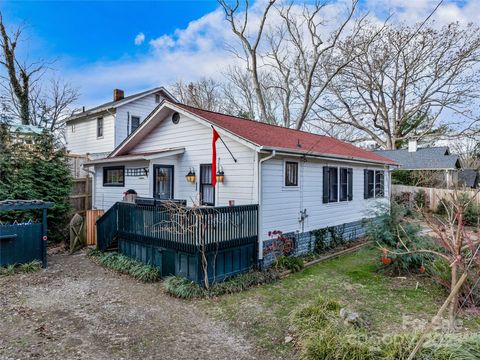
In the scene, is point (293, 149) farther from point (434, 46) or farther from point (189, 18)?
point (434, 46)

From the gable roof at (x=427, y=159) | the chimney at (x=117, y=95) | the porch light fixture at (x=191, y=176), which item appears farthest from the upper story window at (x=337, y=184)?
the chimney at (x=117, y=95)

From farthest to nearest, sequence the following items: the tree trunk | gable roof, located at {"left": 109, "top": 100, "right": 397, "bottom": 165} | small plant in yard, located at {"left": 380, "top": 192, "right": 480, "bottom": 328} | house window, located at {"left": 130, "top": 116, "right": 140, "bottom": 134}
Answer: house window, located at {"left": 130, "top": 116, "right": 140, "bottom": 134} < gable roof, located at {"left": 109, "top": 100, "right": 397, "bottom": 165} < the tree trunk < small plant in yard, located at {"left": 380, "top": 192, "right": 480, "bottom": 328}

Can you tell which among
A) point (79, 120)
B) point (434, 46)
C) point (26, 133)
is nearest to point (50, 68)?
point (79, 120)

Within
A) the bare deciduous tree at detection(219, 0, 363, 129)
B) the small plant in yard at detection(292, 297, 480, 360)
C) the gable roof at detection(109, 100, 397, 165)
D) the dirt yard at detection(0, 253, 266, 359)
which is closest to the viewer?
the small plant in yard at detection(292, 297, 480, 360)

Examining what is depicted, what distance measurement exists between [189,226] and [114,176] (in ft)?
21.2

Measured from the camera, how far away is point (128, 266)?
7.90 meters

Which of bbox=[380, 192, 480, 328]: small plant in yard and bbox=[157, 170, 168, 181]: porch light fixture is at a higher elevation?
bbox=[157, 170, 168, 181]: porch light fixture

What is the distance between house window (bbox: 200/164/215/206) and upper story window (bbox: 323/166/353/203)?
3828 millimetres

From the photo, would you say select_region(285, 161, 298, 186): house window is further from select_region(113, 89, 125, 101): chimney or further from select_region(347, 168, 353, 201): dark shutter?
select_region(113, 89, 125, 101): chimney

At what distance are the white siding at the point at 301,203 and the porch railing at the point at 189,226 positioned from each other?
60 cm

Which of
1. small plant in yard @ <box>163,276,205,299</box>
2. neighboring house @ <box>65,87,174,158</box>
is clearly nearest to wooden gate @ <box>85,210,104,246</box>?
small plant in yard @ <box>163,276,205,299</box>

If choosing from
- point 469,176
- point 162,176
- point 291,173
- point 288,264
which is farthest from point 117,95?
point 469,176

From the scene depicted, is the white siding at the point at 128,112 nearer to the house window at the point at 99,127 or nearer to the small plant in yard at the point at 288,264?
the house window at the point at 99,127

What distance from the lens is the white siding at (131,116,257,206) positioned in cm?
809
